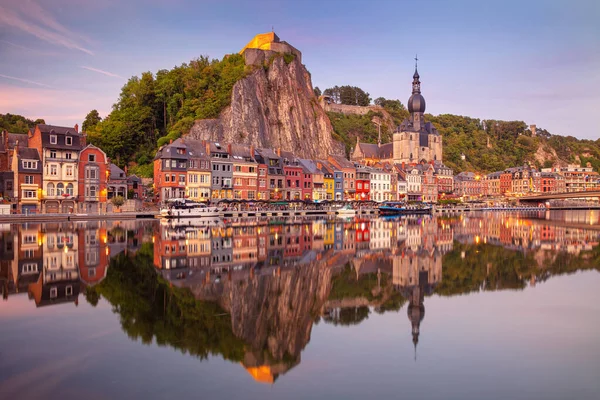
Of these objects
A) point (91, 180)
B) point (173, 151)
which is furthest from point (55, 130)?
point (173, 151)

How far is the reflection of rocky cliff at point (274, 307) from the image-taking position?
10156 mm

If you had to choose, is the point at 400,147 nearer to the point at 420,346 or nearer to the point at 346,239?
the point at 346,239

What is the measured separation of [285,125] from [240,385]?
262 feet

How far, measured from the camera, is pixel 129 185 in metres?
64.2

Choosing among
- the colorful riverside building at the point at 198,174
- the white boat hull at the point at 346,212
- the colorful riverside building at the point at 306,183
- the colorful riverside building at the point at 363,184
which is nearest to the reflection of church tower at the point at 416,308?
the colorful riverside building at the point at 198,174

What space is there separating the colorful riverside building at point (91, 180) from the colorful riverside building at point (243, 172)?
58.4 feet

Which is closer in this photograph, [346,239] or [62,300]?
[62,300]

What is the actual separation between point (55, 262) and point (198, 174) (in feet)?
147

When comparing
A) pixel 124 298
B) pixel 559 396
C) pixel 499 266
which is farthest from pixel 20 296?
pixel 499 266

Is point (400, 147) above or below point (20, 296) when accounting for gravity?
above

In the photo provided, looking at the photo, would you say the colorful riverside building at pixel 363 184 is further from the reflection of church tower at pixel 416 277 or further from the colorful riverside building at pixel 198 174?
the reflection of church tower at pixel 416 277

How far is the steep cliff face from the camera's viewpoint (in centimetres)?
7638

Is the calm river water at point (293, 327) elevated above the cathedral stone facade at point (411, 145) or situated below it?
below

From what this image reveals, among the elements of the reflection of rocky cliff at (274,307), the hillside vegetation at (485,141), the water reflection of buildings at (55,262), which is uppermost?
the hillside vegetation at (485,141)
